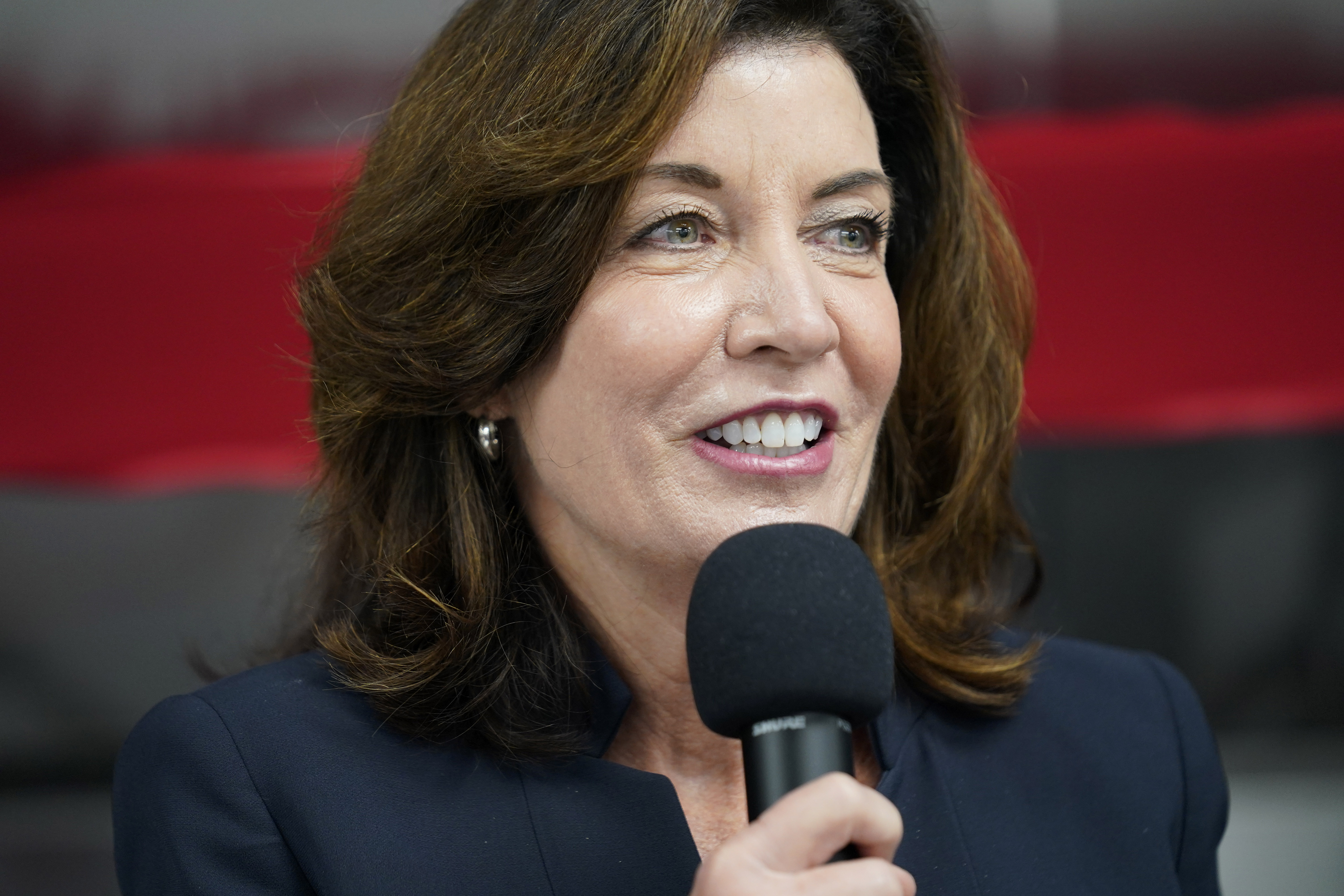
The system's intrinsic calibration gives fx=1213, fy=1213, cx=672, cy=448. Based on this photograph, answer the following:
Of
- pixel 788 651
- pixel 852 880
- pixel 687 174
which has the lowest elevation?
pixel 852 880

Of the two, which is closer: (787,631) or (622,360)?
(787,631)

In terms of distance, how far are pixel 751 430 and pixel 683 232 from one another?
25 centimetres

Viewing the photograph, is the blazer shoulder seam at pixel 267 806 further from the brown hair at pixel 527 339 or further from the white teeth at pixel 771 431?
the white teeth at pixel 771 431

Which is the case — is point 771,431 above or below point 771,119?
below

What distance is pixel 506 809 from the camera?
138cm

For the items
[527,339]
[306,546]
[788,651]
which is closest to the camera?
[788,651]

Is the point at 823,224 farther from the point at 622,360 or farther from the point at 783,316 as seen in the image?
the point at 622,360

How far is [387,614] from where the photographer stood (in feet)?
5.09

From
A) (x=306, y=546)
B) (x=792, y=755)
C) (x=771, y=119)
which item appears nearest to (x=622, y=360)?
(x=771, y=119)

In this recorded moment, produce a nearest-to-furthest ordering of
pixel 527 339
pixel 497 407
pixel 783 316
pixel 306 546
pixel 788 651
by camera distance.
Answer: pixel 788 651 → pixel 783 316 → pixel 527 339 → pixel 497 407 → pixel 306 546

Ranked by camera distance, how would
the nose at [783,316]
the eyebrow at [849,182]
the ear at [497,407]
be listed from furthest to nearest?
the ear at [497,407], the eyebrow at [849,182], the nose at [783,316]

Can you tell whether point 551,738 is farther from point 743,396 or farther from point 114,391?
point 114,391

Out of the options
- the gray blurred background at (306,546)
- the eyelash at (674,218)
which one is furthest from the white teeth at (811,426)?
the gray blurred background at (306,546)

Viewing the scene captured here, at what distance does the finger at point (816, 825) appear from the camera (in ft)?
2.86
